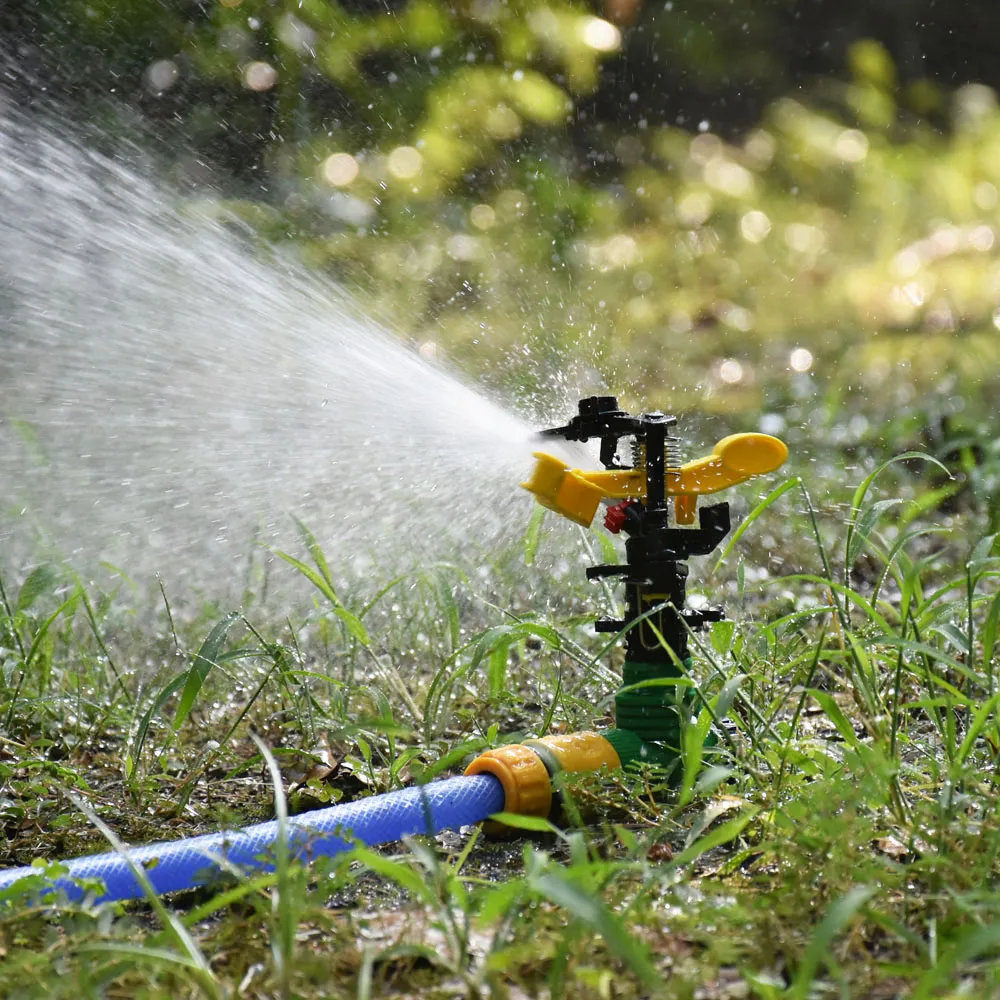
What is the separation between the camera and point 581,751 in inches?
62.1

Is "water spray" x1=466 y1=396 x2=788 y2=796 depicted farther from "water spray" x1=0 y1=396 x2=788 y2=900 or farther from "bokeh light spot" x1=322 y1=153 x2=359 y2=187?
"bokeh light spot" x1=322 y1=153 x2=359 y2=187

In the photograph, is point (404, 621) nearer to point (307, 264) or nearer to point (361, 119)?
point (307, 264)

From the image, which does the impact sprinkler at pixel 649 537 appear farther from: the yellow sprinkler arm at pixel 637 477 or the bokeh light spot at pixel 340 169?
the bokeh light spot at pixel 340 169

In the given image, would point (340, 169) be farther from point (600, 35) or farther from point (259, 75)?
point (600, 35)

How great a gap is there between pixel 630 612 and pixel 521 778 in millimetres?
297

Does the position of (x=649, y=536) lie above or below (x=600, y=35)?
below

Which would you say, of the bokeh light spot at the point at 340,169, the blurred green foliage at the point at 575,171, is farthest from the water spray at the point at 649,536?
the bokeh light spot at the point at 340,169

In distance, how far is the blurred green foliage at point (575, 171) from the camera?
4539 millimetres

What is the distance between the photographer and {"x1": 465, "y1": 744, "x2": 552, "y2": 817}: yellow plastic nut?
152 centimetres

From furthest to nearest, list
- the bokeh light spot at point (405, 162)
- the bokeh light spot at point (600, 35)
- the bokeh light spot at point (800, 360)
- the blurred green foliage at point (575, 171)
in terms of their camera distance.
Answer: the bokeh light spot at point (600, 35) → the bokeh light spot at point (405, 162) → the blurred green foliage at point (575, 171) → the bokeh light spot at point (800, 360)

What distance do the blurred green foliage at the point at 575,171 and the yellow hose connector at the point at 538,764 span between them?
2.92 m

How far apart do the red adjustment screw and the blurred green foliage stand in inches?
109

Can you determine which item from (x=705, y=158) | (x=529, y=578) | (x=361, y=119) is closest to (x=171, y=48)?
(x=361, y=119)

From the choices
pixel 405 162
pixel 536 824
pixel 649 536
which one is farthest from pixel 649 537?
pixel 405 162
